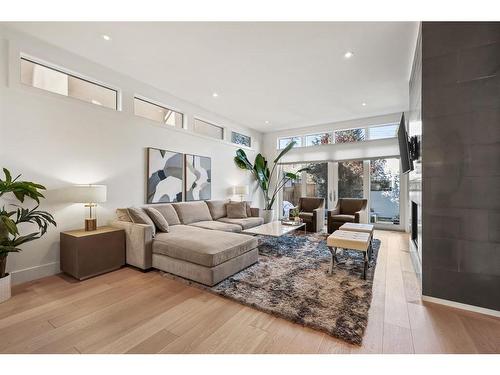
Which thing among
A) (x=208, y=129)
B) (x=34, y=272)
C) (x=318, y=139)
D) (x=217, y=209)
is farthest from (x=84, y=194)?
(x=318, y=139)

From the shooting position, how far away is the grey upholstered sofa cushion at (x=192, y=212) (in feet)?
14.8

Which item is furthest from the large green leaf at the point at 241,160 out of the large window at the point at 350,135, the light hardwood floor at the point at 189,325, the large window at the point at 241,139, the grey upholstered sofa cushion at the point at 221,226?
the light hardwood floor at the point at 189,325

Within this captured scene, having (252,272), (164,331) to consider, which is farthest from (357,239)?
(164,331)

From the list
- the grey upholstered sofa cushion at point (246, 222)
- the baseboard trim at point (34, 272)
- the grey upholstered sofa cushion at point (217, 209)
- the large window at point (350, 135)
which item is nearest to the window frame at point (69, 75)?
the baseboard trim at point (34, 272)

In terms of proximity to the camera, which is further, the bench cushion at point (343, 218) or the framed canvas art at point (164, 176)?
the bench cushion at point (343, 218)

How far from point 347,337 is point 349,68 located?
364 centimetres

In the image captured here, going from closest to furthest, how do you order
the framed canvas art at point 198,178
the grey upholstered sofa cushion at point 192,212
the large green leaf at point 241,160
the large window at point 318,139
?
1. the grey upholstered sofa cushion at point 192,212
2. the framed canvas art at point 198,178
3. the large green leaf at point 241,160
4. the large window at point 318,139

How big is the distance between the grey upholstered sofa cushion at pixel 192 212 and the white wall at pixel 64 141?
765 millimetres

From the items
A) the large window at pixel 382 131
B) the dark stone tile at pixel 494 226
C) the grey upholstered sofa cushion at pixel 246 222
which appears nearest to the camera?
the dark stone tile at pixel 494 226

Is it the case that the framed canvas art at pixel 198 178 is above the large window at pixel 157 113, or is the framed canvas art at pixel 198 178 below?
below

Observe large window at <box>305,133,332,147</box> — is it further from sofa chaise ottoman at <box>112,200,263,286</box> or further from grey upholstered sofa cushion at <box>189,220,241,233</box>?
sofa chaise ottoman at <box>112,200,263,286</box>

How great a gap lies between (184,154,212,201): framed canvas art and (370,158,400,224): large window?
441 cm

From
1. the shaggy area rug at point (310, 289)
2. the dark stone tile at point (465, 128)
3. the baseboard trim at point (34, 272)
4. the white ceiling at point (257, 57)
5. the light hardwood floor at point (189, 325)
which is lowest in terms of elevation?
the light hardwood floor at point (189, 325)

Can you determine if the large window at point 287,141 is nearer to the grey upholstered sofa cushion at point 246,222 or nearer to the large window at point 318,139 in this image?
the large window at point 318,139
